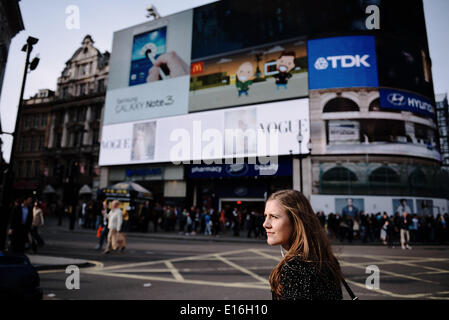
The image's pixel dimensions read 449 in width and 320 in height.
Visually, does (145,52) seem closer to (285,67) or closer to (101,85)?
(101,85)

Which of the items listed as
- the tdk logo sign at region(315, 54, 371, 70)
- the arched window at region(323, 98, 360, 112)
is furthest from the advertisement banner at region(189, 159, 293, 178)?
the tdk logo sign at region(315, 54, 371, 70)

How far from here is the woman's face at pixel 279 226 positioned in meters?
1.43

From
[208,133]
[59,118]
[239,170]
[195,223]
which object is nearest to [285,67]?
[239,170]

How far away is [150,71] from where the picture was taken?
109ft

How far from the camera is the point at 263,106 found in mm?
25438

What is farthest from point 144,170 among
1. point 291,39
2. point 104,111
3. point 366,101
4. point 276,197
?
point 276,197

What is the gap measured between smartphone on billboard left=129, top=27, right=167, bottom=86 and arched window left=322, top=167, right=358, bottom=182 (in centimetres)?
2178

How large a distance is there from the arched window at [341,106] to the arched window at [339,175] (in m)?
5.19

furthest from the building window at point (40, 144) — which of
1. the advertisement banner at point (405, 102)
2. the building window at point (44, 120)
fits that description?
the advertisement banner at point (405, 102)

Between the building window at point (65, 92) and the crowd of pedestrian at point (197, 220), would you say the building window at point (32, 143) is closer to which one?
the building window at point (65, 92)

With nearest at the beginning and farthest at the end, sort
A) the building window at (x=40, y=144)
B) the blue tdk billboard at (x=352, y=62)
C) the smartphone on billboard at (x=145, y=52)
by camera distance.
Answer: the blue tdk billboard at (x=352, y=62), the smartphone on billboard at (x=145, y=52), the building window at (x=40, y=144)

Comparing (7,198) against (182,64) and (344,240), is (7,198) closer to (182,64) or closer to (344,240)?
(344,240)

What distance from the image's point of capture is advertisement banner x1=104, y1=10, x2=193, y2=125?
31.0 metres

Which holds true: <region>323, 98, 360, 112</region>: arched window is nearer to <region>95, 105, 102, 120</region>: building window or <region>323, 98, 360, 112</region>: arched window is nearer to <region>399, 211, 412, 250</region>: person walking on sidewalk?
<region>399, 211, 412, 250</region>: person walking on sidewalk
